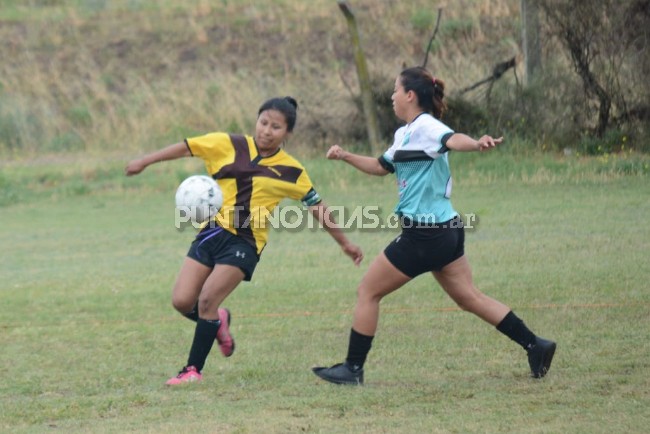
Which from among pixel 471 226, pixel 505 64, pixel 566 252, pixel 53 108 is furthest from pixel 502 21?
pixel 566 252

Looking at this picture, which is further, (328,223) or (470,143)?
(328,223)

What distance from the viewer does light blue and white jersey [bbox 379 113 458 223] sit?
641 centimetres

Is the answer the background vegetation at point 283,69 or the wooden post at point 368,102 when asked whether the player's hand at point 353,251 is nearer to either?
the background vegetation at point 283,69

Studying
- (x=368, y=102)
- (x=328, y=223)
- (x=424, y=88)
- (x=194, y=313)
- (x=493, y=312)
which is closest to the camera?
(x=424, y=88)

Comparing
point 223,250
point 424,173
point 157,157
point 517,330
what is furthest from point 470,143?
point 157,157

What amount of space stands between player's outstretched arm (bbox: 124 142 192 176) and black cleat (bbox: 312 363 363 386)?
148 centimetres

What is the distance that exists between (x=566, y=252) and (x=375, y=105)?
8874 millimetres

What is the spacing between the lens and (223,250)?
6934mm

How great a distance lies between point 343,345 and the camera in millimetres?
7910

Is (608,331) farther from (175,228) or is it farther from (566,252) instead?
(175,228)

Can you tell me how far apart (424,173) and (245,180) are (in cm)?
111

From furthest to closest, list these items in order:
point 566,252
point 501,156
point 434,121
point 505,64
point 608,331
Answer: point 505,64 → point 501,156 → point 566,252 → point 608,331 → point 434,121

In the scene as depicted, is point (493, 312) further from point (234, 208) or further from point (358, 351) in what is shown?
point (234, 208)

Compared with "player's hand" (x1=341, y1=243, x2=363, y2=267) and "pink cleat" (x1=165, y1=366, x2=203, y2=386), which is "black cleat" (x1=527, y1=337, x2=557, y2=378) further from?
"pink cleat" (x1=165, y1=366, x2=203, y2=386)
